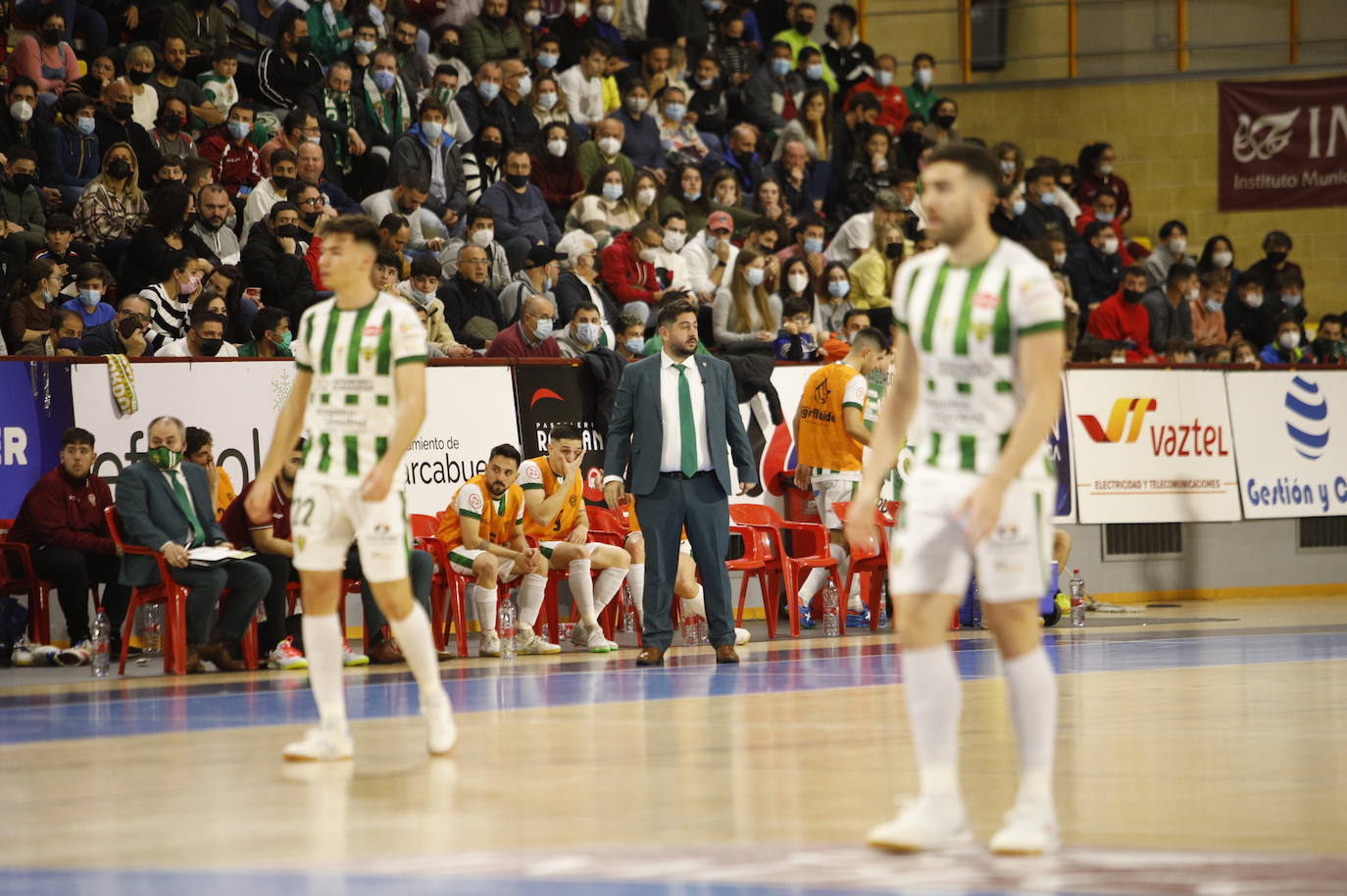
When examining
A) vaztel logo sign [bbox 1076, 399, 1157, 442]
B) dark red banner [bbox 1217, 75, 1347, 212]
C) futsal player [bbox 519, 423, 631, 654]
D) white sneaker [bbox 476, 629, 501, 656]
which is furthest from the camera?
dark red banner [bbox 1217, 75, 1347, 212]

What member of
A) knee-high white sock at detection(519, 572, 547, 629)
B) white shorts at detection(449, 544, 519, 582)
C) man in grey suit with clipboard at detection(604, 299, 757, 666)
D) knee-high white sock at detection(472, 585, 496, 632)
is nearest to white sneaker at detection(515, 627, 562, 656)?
knee-high white sock at detection(519, 572, 547, 629)

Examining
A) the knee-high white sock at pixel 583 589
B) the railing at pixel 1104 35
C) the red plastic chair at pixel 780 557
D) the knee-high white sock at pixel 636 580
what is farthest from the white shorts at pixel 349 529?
the railing at pixel 1104 35

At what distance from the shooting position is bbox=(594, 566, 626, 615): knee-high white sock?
46.0ft

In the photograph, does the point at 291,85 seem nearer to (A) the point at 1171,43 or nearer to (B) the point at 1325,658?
(B) the point at 1325,658

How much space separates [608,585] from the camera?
554 inches

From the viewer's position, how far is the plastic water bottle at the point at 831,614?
14.8 metres

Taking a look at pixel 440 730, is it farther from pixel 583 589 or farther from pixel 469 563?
pixel 583 589

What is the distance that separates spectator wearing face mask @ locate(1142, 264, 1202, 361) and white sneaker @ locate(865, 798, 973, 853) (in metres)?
15.9

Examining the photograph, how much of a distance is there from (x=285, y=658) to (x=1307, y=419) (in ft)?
37.6

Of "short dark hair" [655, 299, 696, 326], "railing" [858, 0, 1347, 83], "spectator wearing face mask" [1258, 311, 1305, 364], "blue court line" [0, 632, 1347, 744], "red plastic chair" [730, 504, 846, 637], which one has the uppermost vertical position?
"railing" [858, 0, 1347, 83]

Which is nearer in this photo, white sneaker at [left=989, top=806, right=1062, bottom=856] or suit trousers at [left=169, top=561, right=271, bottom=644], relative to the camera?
white sneaker at [left=989, top=806, right=1062, bottom=856]

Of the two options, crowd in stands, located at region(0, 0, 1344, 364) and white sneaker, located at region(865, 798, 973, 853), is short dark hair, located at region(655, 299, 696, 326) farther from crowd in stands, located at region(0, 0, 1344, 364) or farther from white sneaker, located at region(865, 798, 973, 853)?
white sneaker, located at region(865, 798, 973, 853)

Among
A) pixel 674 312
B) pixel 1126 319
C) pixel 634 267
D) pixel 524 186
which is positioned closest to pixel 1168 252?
pixel 1126 319

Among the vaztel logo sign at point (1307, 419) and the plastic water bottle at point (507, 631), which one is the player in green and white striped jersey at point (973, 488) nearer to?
the plastic water bottle at point (507, 631)
